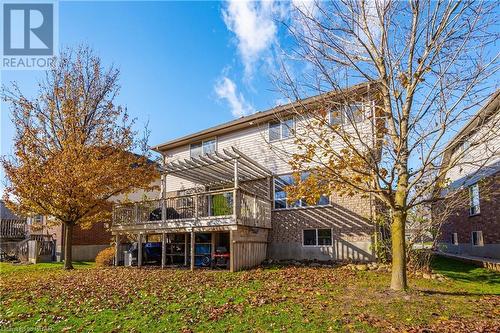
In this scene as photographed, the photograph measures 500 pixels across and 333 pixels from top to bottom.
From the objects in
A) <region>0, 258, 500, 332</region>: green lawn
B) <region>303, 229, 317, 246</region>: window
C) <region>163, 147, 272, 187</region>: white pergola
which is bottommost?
<region>0, 258, 500, 332</region>: green lawn

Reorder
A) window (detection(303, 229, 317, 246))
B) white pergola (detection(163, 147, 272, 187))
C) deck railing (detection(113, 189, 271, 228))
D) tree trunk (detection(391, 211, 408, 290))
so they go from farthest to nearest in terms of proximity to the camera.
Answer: window (detection(303, 229, 317, 246))
white pergola (detection(163, 147, 272, 187))
deck railing (detection(113, 189, 271, 228))
tree trunk (detection(391, 211, 408, 290))

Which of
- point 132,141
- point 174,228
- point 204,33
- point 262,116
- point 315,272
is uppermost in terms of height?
point 204,33

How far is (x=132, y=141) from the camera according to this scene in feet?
53.8

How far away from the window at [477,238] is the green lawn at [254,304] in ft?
22.7

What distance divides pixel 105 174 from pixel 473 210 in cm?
1907

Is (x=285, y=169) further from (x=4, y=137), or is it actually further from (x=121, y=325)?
(x=4, y=137)

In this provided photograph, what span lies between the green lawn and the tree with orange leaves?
159 inches

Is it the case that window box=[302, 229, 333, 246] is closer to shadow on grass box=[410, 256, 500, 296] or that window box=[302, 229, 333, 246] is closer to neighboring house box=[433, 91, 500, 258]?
neighboring house box=[433, 91, 500, 258]

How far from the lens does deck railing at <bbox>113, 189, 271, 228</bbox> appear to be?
13871 mm

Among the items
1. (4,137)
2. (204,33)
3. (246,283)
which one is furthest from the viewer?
(4,137)

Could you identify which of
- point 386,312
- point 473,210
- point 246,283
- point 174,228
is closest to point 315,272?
point 246,283

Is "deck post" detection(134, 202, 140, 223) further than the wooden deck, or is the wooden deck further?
"deck post" detection(134, 202, 140, 223)

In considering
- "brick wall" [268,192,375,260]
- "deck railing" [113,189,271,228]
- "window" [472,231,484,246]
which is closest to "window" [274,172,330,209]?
"brick wall" [268,192,375,260]

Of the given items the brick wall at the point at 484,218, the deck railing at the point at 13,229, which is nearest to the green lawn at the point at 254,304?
the brick wall at the point at 484,218
